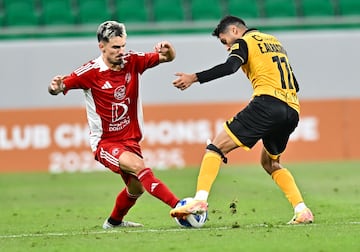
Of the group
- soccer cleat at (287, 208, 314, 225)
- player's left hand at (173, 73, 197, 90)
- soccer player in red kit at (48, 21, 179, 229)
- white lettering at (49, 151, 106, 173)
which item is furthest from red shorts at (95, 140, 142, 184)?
white lettering at (49, 151, 106, 173)

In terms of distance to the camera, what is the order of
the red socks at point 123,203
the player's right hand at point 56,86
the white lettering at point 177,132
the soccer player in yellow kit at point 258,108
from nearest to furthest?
the soccer player in yellow kit at point 258,108 < the player's right hand at point 56,86 < the red socks at point 123,203 < the white lettering at point 177,132

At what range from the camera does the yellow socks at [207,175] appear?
29.7ft

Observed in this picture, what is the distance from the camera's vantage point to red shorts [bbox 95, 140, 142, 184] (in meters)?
9.52

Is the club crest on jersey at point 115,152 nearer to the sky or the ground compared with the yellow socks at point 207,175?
nearer to the sky

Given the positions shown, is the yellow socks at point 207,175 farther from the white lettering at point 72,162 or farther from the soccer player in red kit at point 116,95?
the white lettering at point 72,162

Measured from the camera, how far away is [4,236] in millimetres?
9562

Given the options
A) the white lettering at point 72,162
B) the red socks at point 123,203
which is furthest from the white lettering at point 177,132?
the red socks at point 123,203

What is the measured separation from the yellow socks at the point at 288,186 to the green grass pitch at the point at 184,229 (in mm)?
309

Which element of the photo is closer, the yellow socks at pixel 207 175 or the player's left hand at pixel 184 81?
the player's left hand at pixel 184 81

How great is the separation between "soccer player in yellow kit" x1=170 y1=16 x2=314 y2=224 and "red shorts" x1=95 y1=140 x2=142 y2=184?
81cm

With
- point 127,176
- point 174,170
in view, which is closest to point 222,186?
point 174,170

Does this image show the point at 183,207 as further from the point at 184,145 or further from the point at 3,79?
the point at 3,79

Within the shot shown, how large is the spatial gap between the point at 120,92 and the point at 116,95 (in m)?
0.05

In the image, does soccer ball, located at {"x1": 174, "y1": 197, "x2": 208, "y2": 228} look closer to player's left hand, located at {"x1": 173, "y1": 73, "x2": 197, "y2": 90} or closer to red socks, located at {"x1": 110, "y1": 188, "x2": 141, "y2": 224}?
red socks, located at {"x1": 110, "y1": 188, "x2": 141, "y2": 224}
